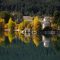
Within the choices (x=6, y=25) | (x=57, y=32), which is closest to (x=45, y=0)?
(x=6, y=25)

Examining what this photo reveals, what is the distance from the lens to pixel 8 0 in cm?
6525

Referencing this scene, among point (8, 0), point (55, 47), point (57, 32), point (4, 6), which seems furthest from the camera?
point (8, 0)

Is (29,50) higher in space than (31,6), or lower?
higher

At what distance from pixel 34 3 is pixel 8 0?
543 cm

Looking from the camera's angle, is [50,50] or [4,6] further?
[4,6]

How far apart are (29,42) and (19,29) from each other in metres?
12.2

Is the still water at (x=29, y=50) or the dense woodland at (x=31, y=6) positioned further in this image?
the dense woodland at (x=31, y=6)

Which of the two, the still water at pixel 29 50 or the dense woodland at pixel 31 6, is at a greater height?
the still water at pixel 29 50

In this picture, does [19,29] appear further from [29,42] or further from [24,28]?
[29,42]

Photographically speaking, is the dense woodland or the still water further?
the dense woodland

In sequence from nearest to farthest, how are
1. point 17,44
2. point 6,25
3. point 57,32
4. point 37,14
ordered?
point 17,44 → point 57,32 → point 6,25 → point 37,14

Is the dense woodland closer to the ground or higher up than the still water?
closer to the ground

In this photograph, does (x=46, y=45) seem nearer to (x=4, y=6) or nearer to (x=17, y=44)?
(x=17, y=44)

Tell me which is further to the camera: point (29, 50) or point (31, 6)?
point (31, 6)
